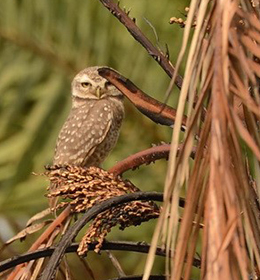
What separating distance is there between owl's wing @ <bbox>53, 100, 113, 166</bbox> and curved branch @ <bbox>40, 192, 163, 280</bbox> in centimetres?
255

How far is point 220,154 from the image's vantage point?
61.2 inches

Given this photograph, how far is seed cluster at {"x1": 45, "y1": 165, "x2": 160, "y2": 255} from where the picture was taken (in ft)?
7.99

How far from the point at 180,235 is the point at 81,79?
3.66 m

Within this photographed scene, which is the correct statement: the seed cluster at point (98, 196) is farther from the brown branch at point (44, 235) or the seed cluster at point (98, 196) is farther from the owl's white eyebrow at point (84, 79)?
the owl's white eyebrow at point (84, 79)

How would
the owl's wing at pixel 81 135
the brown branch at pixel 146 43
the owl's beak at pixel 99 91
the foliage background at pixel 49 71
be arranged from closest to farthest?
the brown branch at pixel 146 43
the owl's wing at pixel 81 135
the foliage background at pixel 49 71
the owl's beak at pixel 99 91

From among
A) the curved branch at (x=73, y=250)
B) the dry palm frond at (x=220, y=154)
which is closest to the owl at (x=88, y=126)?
the curved branch at (x=73, y=250)

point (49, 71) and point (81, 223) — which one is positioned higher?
point (49, 71)

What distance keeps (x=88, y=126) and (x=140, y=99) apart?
2456 millimetres

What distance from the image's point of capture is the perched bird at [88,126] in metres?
4.97

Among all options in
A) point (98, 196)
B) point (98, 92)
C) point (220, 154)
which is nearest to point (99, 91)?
point (98, 92)

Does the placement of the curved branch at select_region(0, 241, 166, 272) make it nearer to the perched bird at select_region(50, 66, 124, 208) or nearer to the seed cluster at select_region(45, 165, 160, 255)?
the seed cluster at select_region(45, 165, 160, 255)

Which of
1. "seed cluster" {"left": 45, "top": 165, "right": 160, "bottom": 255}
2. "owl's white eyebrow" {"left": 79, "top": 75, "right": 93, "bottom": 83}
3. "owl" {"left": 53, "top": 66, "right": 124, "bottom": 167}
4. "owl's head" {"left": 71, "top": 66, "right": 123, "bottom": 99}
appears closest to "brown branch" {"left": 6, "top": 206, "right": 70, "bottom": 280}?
"seed cluster" {"left": 45, "top": 165, "right": 160, "bottom": 255}

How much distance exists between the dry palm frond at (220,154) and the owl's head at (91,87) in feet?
11.3

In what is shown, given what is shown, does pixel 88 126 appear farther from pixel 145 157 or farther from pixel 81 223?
pixel 81 223
